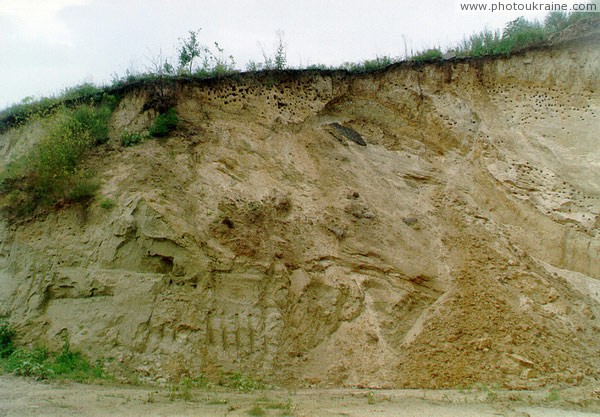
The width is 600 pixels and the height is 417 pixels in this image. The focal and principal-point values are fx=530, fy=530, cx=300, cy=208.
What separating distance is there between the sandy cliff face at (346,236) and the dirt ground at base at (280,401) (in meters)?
0.45

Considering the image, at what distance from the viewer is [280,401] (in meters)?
7.36

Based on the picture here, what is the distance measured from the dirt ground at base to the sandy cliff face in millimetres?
452

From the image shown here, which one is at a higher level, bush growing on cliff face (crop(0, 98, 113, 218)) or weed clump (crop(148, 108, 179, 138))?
weed clump (crop(148, 108, 179, 138))

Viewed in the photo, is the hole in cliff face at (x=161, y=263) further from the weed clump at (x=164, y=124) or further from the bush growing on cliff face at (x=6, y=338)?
the weed clump at (x=164, y=124)

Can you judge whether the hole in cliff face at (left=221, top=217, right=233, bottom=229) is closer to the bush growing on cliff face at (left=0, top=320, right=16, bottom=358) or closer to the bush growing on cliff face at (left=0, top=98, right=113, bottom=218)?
the bush growing on cliff face at (left=0, top=98, right=113, bottom=218)

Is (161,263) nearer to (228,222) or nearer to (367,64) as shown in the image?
(228,222)

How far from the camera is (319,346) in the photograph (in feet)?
29.8

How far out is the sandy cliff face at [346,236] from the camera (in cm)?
892

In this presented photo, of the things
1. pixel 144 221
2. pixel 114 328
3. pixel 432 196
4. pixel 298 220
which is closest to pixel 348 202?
pixel 298 220

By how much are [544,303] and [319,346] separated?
4.25 meters

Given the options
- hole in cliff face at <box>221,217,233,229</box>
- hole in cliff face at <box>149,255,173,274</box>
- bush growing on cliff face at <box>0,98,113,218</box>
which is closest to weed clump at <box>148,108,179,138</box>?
bush growing on cliff face at <box>0,98,113,218</box>

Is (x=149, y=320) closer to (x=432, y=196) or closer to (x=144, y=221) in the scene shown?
(x=144, y=221)

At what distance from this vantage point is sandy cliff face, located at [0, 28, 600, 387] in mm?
8922

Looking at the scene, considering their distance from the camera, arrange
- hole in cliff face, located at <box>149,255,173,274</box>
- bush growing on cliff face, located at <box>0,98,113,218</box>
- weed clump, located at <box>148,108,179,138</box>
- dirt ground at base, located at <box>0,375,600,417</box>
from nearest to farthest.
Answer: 1. dirt ground at base, located at <box>0,375,600,417</box>
2. hole in cliff face, located at <box>149,255,173,274</box>
3. bush growing on cliff face, located at <box>0,98,113,218</box>
4. weed clump, located at <box>148,108,179,138</box>
